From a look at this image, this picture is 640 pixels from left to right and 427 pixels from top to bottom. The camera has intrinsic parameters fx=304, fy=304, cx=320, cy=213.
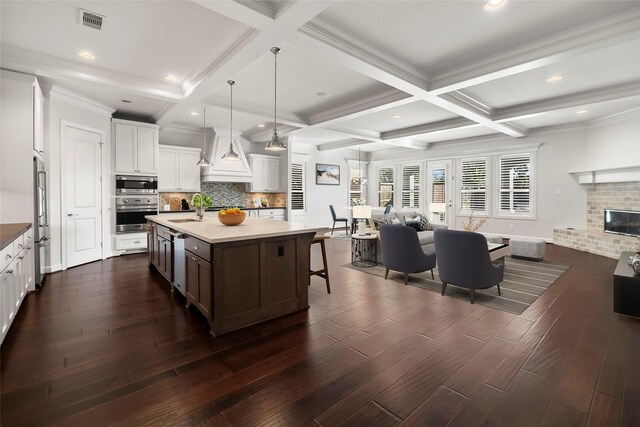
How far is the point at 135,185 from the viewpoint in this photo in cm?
606

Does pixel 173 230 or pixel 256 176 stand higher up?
pixel 256 176

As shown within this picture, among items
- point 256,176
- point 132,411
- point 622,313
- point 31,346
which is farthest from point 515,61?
point 256,176

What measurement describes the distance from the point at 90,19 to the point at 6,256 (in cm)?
234

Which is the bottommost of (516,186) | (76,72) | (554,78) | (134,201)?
(134,201)

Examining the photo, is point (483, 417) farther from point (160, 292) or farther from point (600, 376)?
point (160, 292)

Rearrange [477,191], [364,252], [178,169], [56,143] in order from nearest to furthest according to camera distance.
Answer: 1. [56,143]
2. [364,252]
3. [178,169]
4. [477,191]

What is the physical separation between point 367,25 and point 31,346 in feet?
13.6

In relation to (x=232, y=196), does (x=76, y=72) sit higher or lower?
higher

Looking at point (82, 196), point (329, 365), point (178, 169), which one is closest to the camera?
point (329, 365)

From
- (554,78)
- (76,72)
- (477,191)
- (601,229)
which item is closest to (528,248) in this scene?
(601,229)

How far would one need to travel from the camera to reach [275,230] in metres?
2.98

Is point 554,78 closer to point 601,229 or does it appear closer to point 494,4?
point 494,4

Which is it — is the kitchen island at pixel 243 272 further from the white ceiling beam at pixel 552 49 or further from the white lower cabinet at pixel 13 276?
the white ceiling beam at pixel 552 49

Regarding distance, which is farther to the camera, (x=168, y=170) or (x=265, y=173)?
(x=265, y=173)
